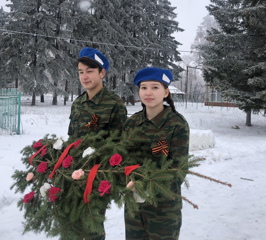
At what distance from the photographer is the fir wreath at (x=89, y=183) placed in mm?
1427

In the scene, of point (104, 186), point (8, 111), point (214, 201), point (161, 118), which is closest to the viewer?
point (104, 186)

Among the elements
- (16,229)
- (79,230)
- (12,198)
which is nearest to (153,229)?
(79,230)

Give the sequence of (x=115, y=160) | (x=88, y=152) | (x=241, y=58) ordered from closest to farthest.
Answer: (x=115, y=160)
(x=88, y=152)
(x=241, y=58)

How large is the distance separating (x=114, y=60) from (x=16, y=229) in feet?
72.4

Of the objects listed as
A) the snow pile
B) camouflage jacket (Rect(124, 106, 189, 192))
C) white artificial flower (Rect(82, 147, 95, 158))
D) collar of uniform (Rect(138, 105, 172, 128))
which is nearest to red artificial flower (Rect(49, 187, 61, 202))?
white artificial flower (Rect(82, 147, 95, 158))

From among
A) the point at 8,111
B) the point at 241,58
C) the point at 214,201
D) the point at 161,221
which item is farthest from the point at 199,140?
the point at 161,221

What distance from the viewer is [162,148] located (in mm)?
1817

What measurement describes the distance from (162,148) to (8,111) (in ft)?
26.7

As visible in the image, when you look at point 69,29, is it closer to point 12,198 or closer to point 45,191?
point 12,198

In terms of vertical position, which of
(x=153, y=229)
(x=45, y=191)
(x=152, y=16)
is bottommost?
(x=153, y=229)

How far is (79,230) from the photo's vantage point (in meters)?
1.66

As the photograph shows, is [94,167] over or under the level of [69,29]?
under

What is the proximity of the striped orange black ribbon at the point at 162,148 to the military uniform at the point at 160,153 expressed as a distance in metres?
0.02

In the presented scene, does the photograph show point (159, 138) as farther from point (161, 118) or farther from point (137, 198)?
point (137, 198)
